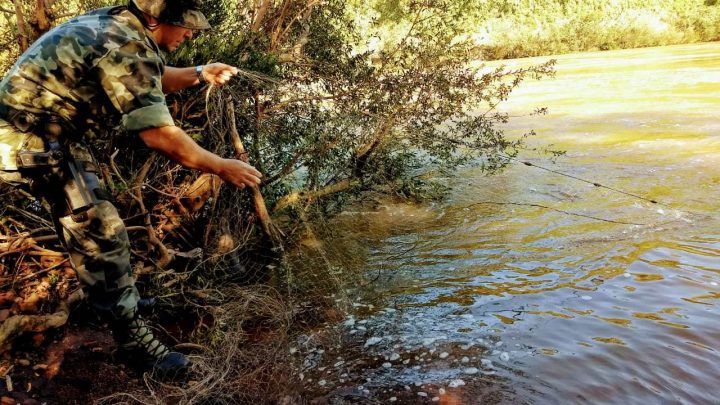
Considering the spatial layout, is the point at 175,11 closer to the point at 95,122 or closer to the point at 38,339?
the point at 95,122

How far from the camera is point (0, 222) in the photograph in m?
4.03

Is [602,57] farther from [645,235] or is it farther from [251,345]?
[251,345]

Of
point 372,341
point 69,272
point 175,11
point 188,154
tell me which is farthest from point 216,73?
point 372,341

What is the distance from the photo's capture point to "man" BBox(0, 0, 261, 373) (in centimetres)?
271

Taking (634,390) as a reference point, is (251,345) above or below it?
above

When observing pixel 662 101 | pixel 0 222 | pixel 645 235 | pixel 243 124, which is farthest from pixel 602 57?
pixel 0 222

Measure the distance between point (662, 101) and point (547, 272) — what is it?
1061cm

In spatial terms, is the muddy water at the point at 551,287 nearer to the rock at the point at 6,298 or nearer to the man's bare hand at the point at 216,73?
the man's bare hand at the point at 216,73

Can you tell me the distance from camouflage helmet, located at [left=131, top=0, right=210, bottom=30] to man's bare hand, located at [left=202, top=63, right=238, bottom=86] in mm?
678

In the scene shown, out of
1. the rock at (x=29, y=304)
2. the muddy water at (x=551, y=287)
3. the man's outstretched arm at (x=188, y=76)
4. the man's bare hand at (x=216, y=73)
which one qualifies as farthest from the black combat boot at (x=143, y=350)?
the man's bare hand at (x=216, y=73)

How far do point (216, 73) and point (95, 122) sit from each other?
93 cm

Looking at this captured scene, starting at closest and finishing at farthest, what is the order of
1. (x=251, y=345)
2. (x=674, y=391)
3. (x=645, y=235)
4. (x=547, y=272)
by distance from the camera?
(x=674, y=391), (x=251, y=345), (x=547, y=272), (x=645, y=235)

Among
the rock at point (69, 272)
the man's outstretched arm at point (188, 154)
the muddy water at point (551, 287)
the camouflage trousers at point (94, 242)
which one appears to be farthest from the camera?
the rock at point (69, 272)

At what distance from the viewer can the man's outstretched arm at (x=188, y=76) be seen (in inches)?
140
